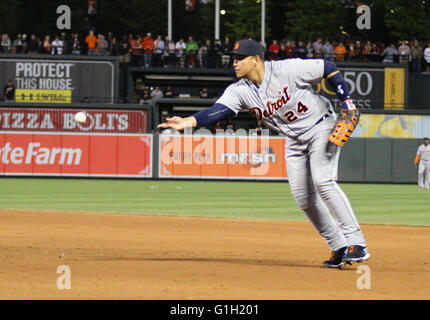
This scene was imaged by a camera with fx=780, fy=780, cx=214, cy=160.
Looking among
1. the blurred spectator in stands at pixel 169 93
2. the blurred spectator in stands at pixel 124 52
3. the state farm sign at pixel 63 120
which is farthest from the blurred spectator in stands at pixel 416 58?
the blurred spectator in stands at pixel 124 52

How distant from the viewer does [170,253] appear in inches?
372

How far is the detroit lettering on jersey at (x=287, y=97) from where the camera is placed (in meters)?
7.85

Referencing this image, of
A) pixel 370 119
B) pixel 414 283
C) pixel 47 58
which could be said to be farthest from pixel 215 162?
pixel 414 283

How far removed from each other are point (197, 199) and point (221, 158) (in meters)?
8.71

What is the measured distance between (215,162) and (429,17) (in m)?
23.7

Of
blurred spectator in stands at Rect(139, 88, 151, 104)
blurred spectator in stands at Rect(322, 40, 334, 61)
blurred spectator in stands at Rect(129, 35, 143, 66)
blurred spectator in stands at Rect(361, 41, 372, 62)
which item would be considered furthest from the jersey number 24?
blurred spectator in stands at Rect(361, 41, 372, 62)

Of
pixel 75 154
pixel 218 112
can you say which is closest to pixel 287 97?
pixel 218 112

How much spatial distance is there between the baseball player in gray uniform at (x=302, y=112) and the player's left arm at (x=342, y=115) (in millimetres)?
10

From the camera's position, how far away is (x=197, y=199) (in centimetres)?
2053

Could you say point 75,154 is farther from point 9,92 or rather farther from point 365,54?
point 365,54

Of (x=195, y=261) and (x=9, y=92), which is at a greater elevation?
(x=9, y=92)

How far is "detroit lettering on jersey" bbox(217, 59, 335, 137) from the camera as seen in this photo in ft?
25.7

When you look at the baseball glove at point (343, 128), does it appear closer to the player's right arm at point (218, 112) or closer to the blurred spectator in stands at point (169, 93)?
the player's right arm at point (218, 112)

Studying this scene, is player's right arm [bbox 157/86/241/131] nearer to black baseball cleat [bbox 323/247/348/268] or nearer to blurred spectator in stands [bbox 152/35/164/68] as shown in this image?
black baseball cleat [bbox 323/247/348/268]
